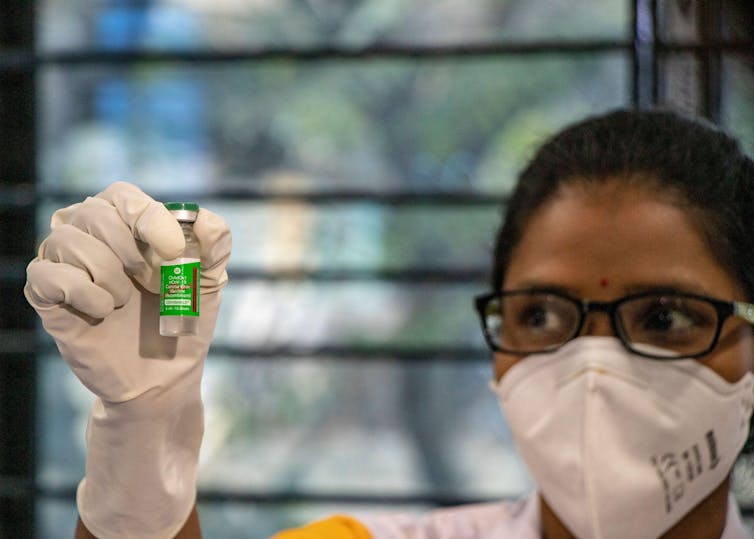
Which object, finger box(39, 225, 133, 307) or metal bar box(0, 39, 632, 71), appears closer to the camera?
finger box(39, 225, 133, 307)

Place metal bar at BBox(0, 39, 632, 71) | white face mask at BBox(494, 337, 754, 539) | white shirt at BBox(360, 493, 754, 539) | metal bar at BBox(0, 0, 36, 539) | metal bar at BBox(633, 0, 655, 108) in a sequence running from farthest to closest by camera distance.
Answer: metal bar at BBox(0, 0, 36, 539) < metal bar at BBox(0, 39, 632, 71) < metal bar at BBox(633, 0, 655, 108) < white shirt at BBox(360, 493, 754, 539) < white face mask at BBox(494, 337, 754, 539)

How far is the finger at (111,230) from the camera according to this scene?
1240mm

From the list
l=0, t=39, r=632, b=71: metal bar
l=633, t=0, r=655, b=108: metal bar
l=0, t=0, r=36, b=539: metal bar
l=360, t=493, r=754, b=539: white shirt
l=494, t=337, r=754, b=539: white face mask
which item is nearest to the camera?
l=494, t=337, r=754, b=539: white face mask

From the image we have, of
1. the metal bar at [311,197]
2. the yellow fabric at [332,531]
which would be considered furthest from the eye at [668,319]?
the metal bar at [311,197]

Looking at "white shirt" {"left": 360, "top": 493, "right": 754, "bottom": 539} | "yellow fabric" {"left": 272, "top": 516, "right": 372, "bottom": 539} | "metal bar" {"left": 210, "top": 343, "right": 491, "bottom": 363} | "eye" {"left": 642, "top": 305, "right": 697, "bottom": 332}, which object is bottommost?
"metal bar" {"left": 210, "top": 343, "right": 491, "bottom": 363}

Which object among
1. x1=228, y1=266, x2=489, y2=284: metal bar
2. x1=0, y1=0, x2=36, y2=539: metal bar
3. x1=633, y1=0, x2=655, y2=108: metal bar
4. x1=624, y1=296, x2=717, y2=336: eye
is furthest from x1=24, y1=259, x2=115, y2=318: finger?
x1=0, y1=0, x2=36, y2=539: metal bar

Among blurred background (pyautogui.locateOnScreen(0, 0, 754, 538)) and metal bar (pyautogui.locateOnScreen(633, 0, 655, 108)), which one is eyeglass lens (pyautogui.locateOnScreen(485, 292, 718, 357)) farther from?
blurred background (pyautogui.locateOnScreen(0, 0, 754, 538))

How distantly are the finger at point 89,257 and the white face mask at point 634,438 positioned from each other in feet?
2.17

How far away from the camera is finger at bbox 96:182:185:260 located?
3.95 feet

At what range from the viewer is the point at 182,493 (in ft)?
4.44

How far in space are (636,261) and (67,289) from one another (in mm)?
770

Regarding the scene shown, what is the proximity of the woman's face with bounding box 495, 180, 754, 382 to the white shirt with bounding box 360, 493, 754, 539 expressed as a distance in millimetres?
305

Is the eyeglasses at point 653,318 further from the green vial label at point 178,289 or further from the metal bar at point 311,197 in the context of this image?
the metal bar at point 311,197

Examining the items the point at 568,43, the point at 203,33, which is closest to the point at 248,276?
A: the point at 203,33
